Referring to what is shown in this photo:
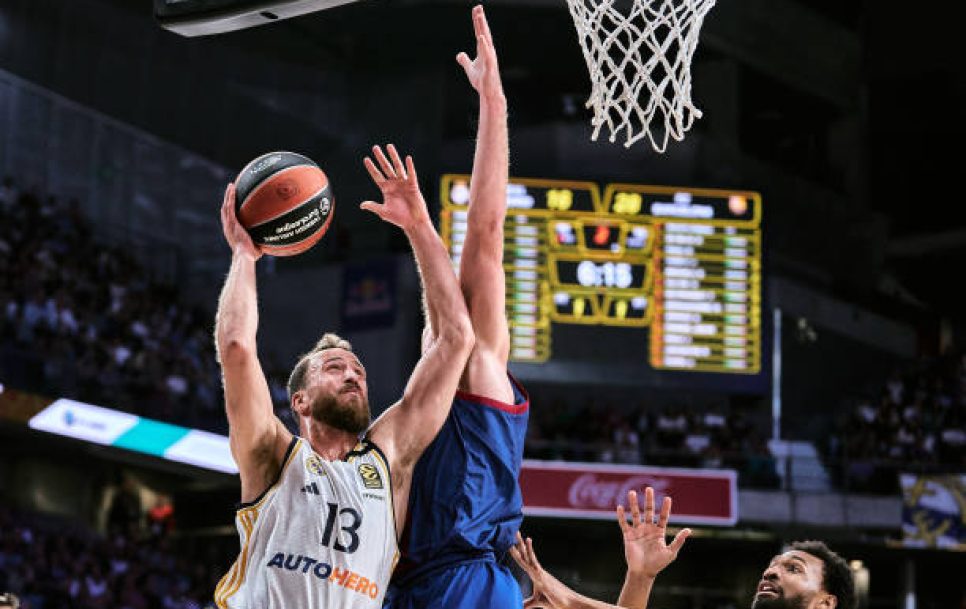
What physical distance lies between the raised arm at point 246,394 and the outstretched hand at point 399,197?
52 cm

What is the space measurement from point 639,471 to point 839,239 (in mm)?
8257

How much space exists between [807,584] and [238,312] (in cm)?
185

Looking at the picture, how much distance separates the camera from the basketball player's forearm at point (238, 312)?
3.65 metres

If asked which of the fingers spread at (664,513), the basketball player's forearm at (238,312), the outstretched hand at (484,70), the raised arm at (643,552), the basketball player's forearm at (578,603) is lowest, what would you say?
the basketball player's forearm at (578,603)

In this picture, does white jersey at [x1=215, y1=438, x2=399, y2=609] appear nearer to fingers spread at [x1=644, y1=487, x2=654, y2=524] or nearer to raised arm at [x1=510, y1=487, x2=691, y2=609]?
raised arm at [x1=510, y1=487, x2=691, y2=609]

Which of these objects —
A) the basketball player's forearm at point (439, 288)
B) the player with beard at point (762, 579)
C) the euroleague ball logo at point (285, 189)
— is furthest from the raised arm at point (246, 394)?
the player with beard at point (762, 579)

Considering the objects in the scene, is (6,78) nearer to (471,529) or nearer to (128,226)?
(128,226)

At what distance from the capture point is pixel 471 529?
3.83 m

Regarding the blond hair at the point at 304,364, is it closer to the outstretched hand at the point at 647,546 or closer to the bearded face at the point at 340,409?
the bearded face at the point at 340,409

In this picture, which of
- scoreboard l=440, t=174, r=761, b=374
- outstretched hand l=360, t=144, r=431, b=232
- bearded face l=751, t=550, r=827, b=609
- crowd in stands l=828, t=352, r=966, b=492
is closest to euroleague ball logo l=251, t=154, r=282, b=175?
outstretched hand l=360, t=144, r=431, b=232

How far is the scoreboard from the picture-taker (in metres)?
15.5

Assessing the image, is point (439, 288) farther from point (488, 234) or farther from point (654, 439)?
point (654, 439)

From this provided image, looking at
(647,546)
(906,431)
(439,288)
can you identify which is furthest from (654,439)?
(439,288)

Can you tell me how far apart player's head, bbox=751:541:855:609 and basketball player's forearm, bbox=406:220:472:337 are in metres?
1.20
